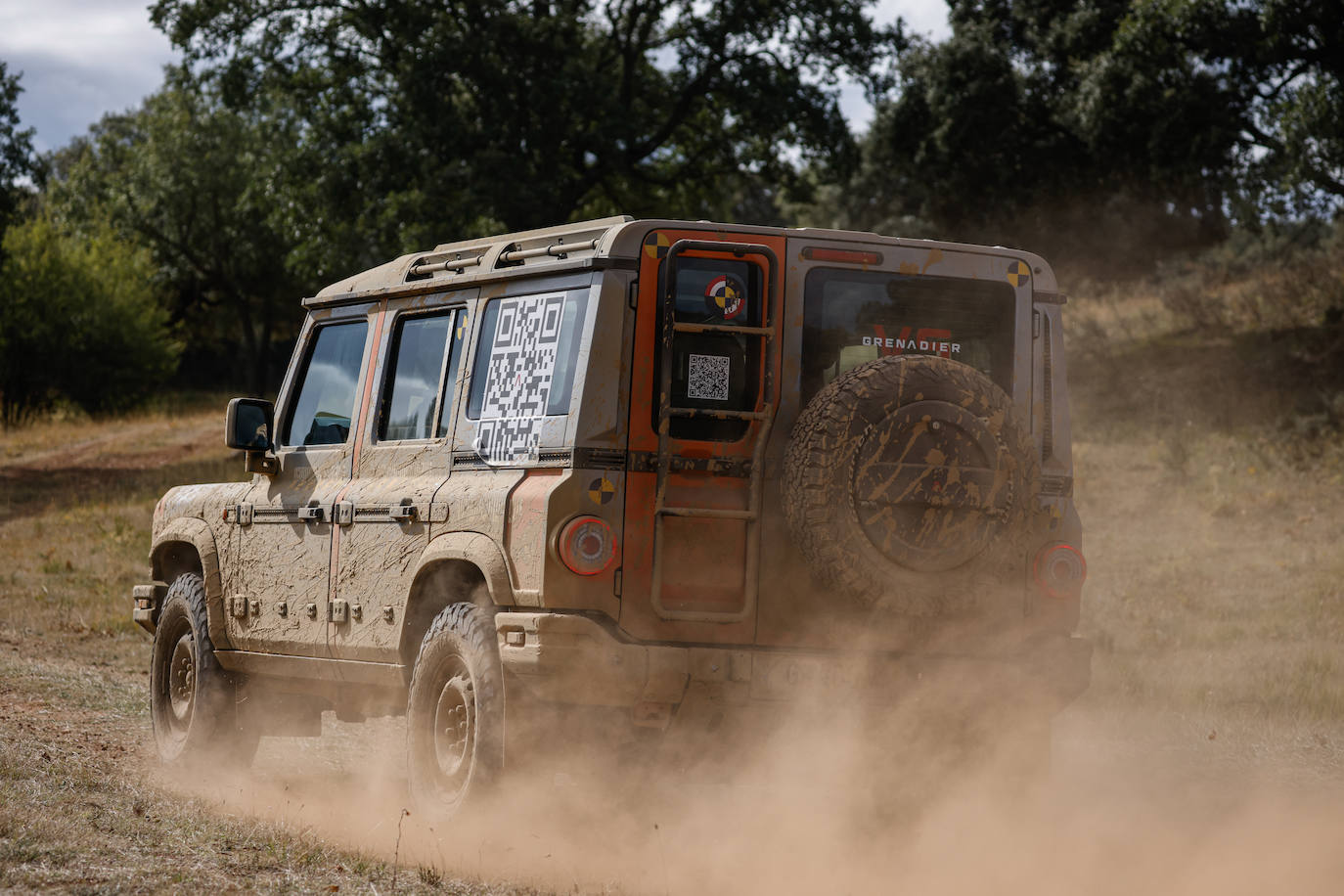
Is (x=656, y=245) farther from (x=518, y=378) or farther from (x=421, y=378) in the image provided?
(x=421, y=378)

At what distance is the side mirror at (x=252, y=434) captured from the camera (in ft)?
23.8

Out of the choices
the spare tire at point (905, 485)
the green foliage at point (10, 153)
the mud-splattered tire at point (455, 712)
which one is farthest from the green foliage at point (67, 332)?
the spare tire at point (905, 485)

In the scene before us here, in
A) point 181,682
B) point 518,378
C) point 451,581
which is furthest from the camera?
point 181,682

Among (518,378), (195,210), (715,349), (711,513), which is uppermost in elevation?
(195,210)

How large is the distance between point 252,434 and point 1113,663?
669cm

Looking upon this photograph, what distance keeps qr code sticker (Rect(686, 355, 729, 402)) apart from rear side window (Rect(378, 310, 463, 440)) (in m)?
1.19

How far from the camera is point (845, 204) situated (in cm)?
4144

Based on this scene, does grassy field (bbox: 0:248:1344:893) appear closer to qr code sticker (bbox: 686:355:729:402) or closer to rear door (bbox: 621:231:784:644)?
rear door (bbox: 621:231:784:644)

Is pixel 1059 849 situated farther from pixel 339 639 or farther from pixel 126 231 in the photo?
pixel 126 231

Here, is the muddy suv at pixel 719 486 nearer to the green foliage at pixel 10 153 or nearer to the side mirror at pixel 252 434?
the side mirror at pixel 252 434

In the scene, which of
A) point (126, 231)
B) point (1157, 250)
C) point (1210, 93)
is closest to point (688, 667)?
point (1210, 93)

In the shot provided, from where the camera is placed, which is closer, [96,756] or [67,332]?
[96,756]

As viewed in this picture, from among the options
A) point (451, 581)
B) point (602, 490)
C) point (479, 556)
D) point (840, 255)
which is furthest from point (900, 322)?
point (451, 581)

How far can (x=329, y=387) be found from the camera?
7133 millimetres
